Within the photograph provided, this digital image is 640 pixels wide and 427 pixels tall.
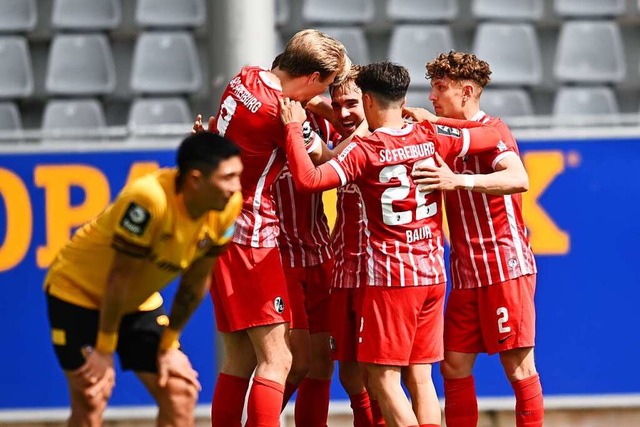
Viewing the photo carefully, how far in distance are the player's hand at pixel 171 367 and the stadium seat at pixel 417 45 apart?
213 inches

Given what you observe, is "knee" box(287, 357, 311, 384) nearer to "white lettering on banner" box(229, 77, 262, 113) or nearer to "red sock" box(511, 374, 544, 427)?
"red sock" box(511, 374, 544, 427)

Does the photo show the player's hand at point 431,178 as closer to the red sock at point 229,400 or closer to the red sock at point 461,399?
the red sock at point 461,399

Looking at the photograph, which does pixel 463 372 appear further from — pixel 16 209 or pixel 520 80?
pixel 520 80

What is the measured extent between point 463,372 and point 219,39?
2343 millimetres

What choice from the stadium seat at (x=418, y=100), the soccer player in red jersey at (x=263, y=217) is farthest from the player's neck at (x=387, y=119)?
the stadium seat at (x=418, y=100)

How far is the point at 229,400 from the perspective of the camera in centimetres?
565

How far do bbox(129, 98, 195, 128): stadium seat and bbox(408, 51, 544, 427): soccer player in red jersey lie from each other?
3993 millimetres

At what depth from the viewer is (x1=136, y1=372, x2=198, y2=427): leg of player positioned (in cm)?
479

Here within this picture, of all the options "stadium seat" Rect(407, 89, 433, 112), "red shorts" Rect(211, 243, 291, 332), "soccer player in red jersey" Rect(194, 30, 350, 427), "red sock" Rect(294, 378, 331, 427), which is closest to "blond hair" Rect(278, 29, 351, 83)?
"soccer player in red jersey" Rect(194, 30, 350, 427)

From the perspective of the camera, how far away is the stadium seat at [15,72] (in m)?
9.66

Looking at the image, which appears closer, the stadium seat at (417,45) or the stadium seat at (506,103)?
the stadium seat at (506,103)

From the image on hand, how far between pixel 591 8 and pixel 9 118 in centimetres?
489

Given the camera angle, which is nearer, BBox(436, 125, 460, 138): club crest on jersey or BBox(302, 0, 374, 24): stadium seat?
BBox(436, 125, 460, 138): club crest on jersey

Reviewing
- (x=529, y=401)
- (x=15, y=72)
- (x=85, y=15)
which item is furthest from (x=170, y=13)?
(x=529, y=401)
